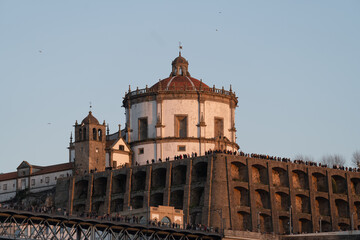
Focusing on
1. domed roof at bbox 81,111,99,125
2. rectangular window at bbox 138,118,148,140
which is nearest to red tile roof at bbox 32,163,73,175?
domed roof at bbox 81,111,99,125

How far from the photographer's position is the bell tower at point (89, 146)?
456 ft

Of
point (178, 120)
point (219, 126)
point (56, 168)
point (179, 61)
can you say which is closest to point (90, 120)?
point (56, 168)

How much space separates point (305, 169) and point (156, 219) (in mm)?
30226

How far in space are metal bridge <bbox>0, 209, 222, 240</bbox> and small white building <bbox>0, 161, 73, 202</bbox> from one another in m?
37.9

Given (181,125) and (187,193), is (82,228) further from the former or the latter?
(181,125)

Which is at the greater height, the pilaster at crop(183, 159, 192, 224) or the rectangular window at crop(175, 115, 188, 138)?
the rectangular window at crop(175, 115, 188, 138)

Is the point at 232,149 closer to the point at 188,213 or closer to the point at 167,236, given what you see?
the point at 188,213

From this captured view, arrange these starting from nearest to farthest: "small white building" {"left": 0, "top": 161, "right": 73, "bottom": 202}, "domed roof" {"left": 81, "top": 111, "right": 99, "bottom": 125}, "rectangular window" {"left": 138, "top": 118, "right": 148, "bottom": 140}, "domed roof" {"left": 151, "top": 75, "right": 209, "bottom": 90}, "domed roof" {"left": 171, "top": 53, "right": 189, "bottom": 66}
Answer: "domed roof" {"left": 81, "top": 111, "right": 99, "bottom": 125} → "domed roof" {"left": 151, "top": 75, "right": 209, "bottom": 90} → "rectangular window" {"left": 138, "top": 118, "right": 148, "bottom": 140} → "small white building" {"left": 0, "top": 161, "right": 73, "bottom": 202} → "domed roof" {"left": 171, "top": 53, "right": 189, "bottom": 66}

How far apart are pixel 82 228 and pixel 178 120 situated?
4349 centimetres

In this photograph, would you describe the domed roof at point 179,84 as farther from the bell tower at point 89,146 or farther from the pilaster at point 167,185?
the pilaster at point 167,185

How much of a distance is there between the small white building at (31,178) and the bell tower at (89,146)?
476cm

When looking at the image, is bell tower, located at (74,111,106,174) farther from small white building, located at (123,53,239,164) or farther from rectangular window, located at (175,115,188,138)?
rectangular window, located at (175,115,188,138)

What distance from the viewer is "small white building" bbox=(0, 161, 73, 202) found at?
145875 mm

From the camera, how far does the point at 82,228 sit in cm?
9950
